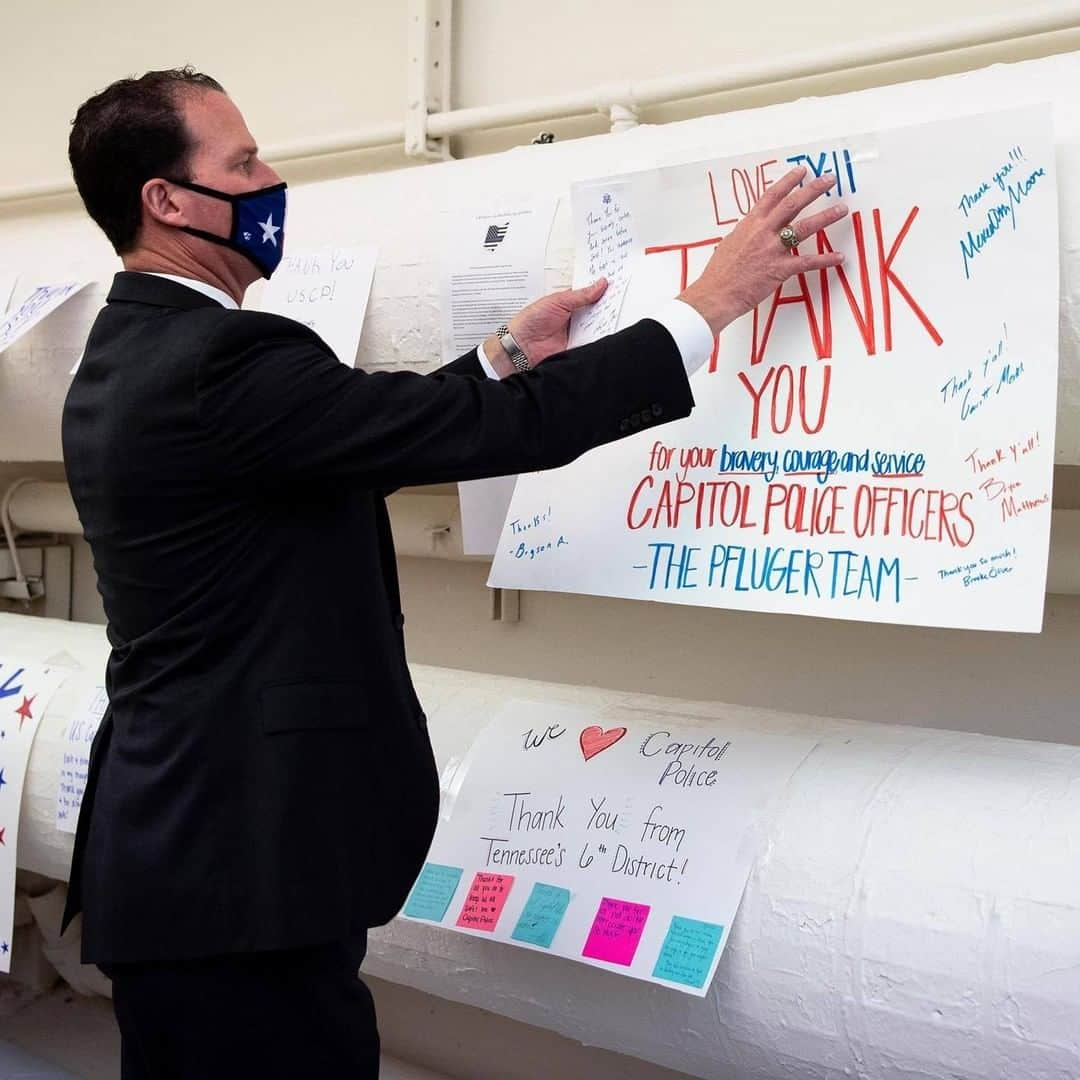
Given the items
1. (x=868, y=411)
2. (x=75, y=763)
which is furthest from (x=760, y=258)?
(x=75, y=763)

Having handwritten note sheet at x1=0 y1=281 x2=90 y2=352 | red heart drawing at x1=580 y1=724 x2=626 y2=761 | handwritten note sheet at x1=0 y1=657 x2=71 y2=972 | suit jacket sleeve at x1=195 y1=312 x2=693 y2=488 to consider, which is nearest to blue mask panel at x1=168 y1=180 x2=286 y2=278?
suit jacket sleeve at x1=195 y1=312 x2=693 y2=488

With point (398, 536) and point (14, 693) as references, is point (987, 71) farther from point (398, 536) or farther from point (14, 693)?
point (14, 693)

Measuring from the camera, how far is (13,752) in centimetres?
157

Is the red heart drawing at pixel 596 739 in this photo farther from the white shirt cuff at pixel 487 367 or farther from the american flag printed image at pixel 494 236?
the american flag printed image at pixel 494 236

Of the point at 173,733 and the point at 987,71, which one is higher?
the point at 987,71

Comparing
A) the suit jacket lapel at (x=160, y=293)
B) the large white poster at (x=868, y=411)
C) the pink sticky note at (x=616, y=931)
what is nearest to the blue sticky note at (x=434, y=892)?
the pink sticky note at (x=616, y=931)

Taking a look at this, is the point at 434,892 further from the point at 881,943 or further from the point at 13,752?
the point at 13,752

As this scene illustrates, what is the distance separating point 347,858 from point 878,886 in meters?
0.40

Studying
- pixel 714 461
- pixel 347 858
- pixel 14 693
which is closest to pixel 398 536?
pixel 14 693

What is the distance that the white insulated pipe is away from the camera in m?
1.29

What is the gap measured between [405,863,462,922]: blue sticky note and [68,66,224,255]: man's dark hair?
622 mm

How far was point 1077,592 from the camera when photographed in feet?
4.11

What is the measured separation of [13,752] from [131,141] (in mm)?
864

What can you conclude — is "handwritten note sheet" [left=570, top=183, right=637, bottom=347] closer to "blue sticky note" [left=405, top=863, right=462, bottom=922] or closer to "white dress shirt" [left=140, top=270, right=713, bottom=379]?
"white dress shirt" [left=140, top=270, right=713, bottom=379]
